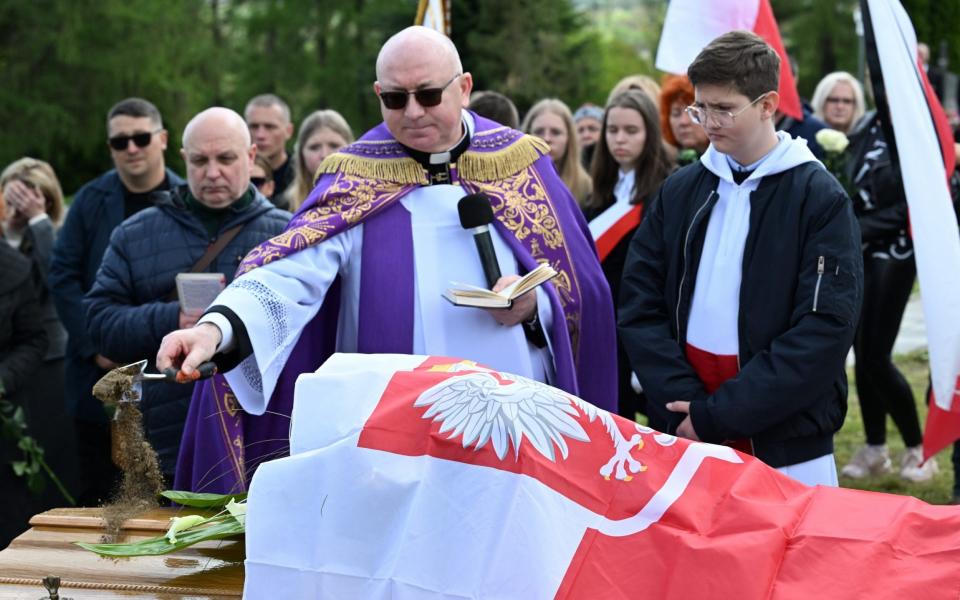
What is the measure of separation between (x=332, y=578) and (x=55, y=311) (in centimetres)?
426

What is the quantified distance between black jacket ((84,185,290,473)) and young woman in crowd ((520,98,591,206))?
87.0 inches

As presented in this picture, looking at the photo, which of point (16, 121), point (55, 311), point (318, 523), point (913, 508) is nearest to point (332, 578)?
point (318, 523)

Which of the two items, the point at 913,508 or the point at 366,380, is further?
the point at 366,380

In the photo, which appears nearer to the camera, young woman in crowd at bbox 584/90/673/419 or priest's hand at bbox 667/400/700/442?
priest's hand at bbox 667/400/700/442

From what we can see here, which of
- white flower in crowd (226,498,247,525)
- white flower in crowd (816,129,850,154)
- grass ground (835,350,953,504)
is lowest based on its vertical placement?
grass ground (835,350,953,504)

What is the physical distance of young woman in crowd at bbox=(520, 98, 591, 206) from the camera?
6.74 m

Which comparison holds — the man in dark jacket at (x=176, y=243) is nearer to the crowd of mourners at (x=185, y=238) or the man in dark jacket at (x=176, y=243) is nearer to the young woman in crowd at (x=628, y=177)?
the crowd of mourners at (x=185, y=238)

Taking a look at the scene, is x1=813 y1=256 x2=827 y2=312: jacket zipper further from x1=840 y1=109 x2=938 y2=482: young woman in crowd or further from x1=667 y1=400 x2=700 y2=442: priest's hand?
x1=840 y1=109 x2=938 y2=482: young woman in crowd

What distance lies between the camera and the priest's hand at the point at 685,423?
3.58 metres

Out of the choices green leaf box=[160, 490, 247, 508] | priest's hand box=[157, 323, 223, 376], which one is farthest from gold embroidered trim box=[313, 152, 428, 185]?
green leaf box=[160, 490, 247, 508]

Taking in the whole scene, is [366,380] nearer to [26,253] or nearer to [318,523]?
[318,523]

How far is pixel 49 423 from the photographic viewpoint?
5.97m

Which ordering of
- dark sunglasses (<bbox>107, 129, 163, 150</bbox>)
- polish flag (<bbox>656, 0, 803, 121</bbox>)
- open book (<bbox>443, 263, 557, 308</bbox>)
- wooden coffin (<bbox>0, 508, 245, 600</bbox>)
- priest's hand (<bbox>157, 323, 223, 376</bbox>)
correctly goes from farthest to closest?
dark sunglasses (<bbox>107, 129, 163, 150</bbox>)
polish flag (<bbox>656, 0, 803, 121</bbox>)
open book (<bbox>443, 263, 557, 308</bbox>)
priest's hand (<bbox>157, 323, 223, 376</bbox>)
wooden coffin (<bbox>0, 508, 245, 600</bbox>)

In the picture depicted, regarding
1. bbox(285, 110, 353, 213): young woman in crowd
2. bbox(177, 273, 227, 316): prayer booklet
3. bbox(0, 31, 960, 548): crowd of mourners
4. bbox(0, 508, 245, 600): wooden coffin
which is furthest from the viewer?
bbox(285, 110, 353, 213): young woman in crowd
